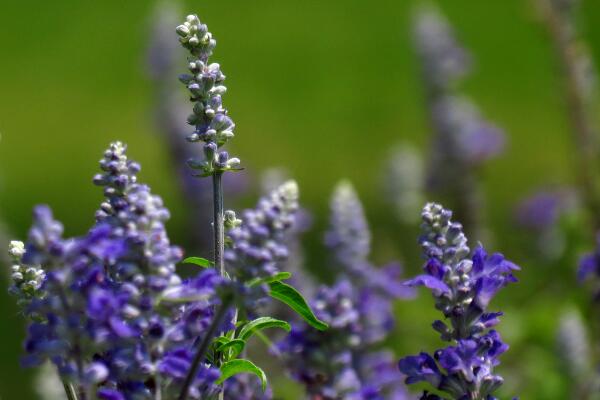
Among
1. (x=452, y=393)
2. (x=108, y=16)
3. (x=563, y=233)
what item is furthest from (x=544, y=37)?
(x=108, y=16)

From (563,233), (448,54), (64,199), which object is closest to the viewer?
(563,233)

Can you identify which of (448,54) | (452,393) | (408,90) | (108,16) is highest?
(108,16)

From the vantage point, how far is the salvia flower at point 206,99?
1832mm

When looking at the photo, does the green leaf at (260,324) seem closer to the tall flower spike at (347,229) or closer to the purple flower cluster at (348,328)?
the purple flower cluster at (348,328)

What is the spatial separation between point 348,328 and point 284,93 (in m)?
11.9

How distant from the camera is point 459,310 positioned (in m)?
1.83

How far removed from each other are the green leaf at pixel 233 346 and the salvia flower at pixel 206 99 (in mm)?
288

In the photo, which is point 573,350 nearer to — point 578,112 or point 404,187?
point 578,112

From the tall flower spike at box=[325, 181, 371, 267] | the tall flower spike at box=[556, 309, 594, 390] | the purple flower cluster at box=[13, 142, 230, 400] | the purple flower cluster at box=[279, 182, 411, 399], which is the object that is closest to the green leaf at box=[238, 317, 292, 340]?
the purple flower cluster at box=[13, 142, 230, 400]

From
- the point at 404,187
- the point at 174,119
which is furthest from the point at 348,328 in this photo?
the point at 174,119

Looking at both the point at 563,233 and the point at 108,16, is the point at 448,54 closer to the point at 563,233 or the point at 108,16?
the point at 563,233

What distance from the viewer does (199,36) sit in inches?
72.4

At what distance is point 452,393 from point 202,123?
2.04 feet

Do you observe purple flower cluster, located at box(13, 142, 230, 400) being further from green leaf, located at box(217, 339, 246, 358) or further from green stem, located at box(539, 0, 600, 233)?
green stem, located at box(539, 0, 600, 233)
